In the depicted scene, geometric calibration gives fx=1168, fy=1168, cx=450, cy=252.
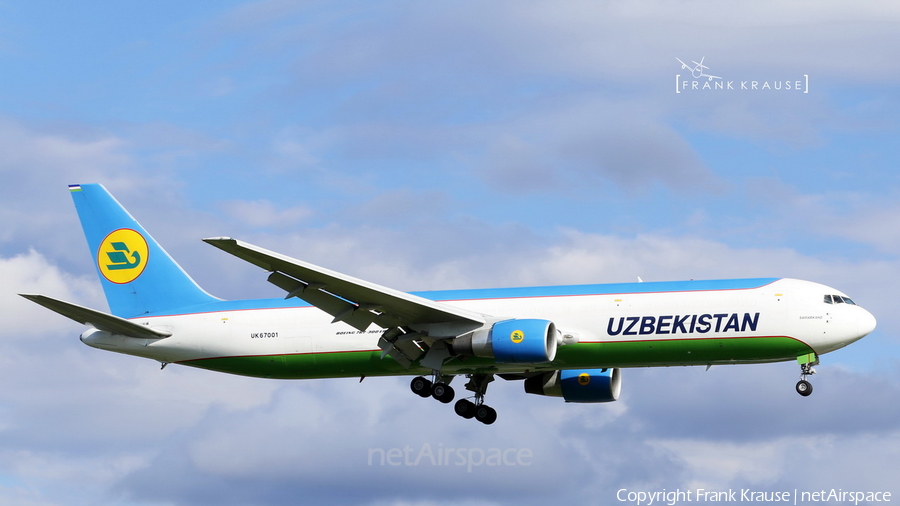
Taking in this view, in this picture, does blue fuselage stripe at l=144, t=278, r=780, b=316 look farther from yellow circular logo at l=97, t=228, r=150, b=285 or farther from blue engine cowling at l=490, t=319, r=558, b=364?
yellow circular logo at l=97, t=228, r=150, b=285

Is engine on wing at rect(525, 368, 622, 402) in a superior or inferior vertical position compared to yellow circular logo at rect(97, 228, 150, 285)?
inferior

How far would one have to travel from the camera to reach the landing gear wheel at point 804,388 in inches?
1591

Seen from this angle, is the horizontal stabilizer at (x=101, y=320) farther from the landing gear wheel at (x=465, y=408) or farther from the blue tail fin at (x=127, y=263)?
the landing gear wheel at (x=465, y=408)

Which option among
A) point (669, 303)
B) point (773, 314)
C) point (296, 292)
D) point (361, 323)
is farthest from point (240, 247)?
point (773, 314)

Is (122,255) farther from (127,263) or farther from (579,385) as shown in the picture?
(579,385)

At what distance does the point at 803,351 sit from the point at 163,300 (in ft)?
79.6

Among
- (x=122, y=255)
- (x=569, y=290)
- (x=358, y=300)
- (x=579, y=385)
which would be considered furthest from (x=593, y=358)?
→ (x=122, y=255)

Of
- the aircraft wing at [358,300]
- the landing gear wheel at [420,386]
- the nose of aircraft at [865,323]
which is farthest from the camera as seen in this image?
the landing gear wheel at [420,386]

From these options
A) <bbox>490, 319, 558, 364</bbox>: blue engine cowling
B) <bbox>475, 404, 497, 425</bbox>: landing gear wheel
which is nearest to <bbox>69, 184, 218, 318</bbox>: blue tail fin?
<bbox>475, 404, 497, 425</bbox>: landing gear wheel

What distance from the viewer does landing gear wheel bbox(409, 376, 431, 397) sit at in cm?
4331

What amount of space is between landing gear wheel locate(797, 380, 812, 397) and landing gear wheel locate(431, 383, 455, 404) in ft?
41.2

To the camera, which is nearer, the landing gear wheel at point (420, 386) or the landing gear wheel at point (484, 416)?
the landing gear wheel at point (420, 386)

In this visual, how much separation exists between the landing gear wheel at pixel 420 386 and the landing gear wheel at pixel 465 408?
2.80m

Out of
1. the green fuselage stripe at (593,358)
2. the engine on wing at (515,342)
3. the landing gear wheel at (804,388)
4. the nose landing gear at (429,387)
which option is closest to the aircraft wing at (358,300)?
the engine on wing at (515,342)
